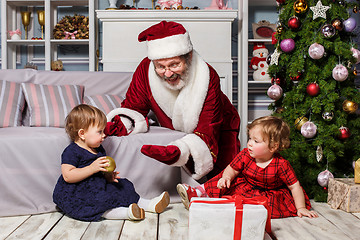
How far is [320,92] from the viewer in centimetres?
216

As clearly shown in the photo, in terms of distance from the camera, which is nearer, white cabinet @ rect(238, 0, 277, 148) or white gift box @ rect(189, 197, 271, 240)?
white gift box @ rect(189, 197, 271, 240)

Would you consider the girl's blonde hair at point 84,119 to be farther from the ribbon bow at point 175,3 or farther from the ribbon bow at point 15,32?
the ribbon bow at point 15,32

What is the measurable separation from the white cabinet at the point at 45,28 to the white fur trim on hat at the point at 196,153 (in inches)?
89.1

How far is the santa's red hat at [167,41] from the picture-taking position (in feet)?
6.72

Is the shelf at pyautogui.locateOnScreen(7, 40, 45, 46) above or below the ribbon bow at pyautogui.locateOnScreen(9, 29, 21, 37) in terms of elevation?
below

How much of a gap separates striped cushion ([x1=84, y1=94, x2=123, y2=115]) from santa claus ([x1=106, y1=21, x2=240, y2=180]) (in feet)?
0.69

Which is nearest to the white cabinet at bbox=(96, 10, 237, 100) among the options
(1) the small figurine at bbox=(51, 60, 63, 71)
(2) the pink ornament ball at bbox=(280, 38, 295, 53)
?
(1) the small figurine at bbox=(51, 60, 63, 71)

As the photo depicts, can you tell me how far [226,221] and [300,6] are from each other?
1386 millimetres

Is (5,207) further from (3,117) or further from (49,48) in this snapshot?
(49,48)

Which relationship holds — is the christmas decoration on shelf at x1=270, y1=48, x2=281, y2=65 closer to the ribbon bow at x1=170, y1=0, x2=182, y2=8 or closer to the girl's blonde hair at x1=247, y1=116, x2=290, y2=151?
the girl's blonde hair at x1=247, y1=116, x2=290, y2=151

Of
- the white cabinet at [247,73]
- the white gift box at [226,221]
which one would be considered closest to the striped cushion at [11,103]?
the white gift box at [226,221]

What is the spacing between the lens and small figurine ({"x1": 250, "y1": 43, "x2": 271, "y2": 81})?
3871 millimetres

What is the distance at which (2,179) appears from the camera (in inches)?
73.9

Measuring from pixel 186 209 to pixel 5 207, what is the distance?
0.90 meters
